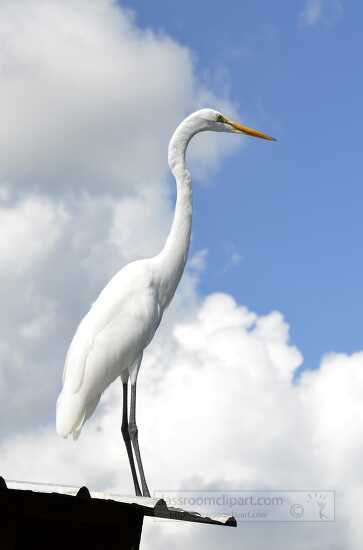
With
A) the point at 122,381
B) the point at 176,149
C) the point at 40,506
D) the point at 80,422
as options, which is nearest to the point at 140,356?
the point at 122,381

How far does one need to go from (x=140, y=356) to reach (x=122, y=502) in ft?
9.30

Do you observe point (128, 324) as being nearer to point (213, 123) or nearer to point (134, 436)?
point (134, 436)

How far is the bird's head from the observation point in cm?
970

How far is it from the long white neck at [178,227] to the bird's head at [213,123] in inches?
17.6

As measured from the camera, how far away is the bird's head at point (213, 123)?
9.70m

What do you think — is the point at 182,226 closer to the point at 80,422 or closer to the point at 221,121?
the point at 221,121

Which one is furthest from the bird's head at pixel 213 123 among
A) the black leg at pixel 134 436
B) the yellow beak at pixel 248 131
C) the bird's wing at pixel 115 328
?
the black leg at pixel 134 436

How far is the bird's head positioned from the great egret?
0.8 inches

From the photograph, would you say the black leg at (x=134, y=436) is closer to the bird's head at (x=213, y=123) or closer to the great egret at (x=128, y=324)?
the great egret at (x=128, y=324)

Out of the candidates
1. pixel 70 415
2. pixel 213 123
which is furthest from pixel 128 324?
pixel 213 123

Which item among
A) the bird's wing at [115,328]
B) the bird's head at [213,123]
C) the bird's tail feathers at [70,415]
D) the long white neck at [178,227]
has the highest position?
the bird's head at [213,123]

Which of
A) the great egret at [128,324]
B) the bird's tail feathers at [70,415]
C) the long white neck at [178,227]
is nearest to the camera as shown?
the bird's tail feathers at [70,415]

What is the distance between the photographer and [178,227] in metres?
9.38

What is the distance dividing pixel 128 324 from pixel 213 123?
3.00 meters
